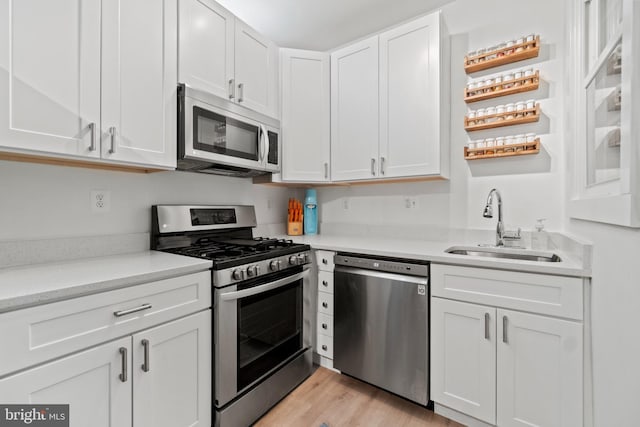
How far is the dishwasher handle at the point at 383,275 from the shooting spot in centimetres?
169

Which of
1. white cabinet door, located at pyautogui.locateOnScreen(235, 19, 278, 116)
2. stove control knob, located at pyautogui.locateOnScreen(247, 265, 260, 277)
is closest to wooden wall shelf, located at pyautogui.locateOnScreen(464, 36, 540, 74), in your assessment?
white cabinet door, located at pyautogui.locateOnScreen(235, 19, 278, 116)

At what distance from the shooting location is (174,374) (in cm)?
133

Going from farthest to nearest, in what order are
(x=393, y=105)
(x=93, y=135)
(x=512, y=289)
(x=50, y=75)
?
1. (x=393, y=105)
2. (x=512, y=289)
3. (x=93, y=135)
4. (x=50, y=75)

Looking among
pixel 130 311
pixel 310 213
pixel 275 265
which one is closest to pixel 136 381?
pixel 130 311

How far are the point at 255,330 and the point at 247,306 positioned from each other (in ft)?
0.56

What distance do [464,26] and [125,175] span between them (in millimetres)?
2553

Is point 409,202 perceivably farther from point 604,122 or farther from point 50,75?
point 50,75

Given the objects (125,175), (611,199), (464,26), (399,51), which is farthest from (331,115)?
(611,199)

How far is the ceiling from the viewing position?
2.23 metres

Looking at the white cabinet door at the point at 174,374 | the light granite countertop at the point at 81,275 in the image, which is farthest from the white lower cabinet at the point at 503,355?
the light granite countertop at the point at 81,275

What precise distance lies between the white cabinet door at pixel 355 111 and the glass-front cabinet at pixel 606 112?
A: 1187mm

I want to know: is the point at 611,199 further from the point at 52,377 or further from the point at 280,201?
the point at 280,201

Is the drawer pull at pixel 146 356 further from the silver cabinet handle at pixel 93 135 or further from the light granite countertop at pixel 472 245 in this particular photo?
the light granite countertop at pixel 472 245

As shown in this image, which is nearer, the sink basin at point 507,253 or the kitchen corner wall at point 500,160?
the sink basin at point 507,253
